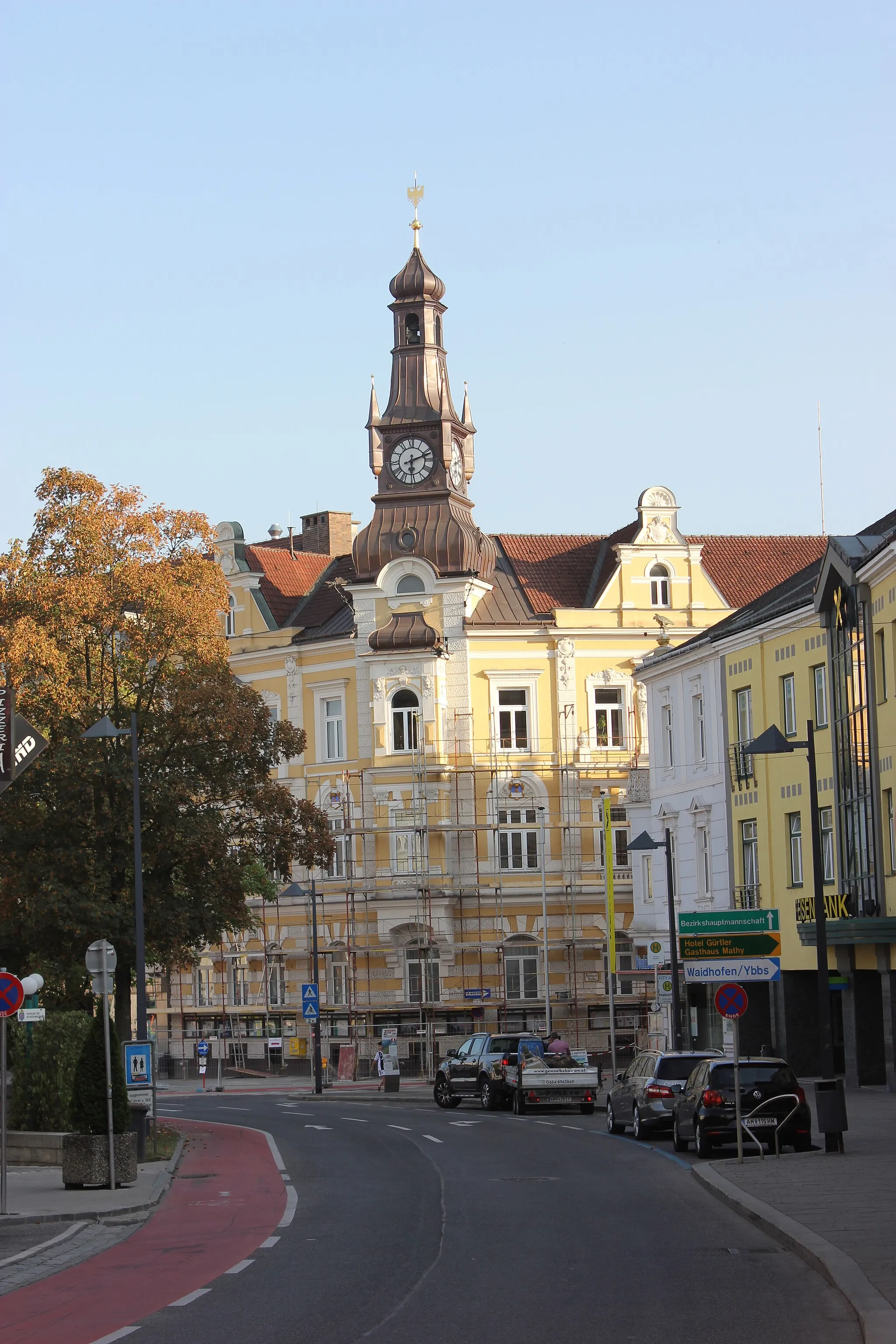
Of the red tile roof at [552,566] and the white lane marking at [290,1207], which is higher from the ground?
the red tile roof at [552,566]

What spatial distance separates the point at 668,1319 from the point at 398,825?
175ft

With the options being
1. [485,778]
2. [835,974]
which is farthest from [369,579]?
[835,974]

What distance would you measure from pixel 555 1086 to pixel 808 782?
9.92 meters

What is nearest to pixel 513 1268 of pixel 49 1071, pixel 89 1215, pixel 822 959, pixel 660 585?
pixel 89 1215

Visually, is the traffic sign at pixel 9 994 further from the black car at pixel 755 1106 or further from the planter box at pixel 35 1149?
the black car at pixel 755 1106

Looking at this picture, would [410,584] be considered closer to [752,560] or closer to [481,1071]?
[752,560]

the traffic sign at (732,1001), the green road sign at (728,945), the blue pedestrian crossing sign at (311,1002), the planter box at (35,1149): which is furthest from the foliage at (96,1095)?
the blue pedestrian crossing sign at (311,1002)

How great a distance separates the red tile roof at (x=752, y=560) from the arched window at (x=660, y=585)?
1.61 meters

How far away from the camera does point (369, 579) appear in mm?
67125

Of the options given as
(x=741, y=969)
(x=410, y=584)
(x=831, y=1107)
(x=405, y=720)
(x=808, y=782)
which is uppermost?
(x=410, y=584)

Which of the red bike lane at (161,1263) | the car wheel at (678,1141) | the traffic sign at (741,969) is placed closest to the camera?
the red bike lane at (161,1263)

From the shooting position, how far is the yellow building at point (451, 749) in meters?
65.1

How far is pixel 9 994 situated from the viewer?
842 inches

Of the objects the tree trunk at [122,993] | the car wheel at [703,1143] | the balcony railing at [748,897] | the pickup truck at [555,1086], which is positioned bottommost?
the pickup truck at [555,1086]
